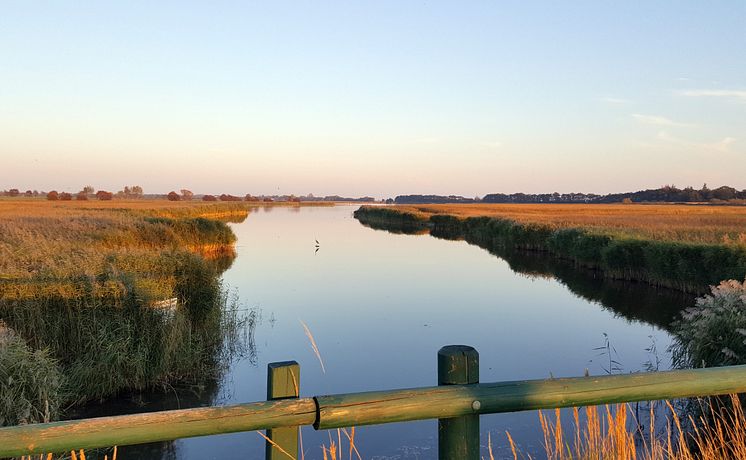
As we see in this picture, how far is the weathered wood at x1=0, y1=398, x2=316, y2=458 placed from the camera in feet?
5.82

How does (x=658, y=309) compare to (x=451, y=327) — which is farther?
(x=658, y=309)

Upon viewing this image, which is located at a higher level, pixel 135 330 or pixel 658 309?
pixel 135 330

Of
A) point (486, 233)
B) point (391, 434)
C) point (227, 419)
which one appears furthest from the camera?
point (486, 233)

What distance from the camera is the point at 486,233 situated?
4378 cm

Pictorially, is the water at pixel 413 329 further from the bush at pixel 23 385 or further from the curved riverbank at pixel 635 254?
the bush at pixel 23 385

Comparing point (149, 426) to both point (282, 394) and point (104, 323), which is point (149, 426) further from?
point (104, 323)

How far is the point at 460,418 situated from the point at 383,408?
369 mm

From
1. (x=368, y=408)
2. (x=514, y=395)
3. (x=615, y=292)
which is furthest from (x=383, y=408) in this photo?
(x=615, y=292)

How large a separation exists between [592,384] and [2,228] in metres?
Result: 22.0

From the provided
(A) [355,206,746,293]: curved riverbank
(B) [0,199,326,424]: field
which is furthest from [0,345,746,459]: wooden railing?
(A) [355,206,746,293]: curved riverbank

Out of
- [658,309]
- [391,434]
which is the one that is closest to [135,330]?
[391,434]

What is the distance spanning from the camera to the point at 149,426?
6.14 ft

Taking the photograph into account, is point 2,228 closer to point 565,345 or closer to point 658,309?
point 565,345

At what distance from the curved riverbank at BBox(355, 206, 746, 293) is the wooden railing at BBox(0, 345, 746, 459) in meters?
15.9
